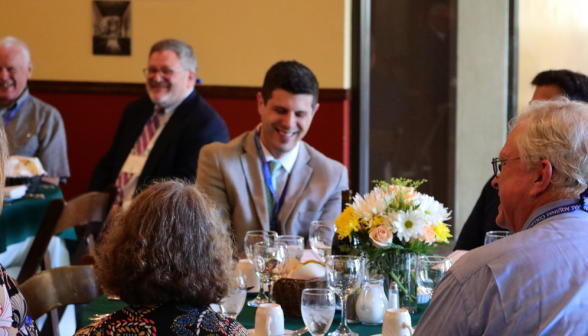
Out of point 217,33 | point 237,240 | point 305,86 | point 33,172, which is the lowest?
point 237,240

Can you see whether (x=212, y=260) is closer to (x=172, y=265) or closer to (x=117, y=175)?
(x=172, y=265)

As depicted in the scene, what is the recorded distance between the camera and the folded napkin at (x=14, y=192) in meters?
3.21

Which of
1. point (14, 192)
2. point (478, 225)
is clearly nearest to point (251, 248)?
point (478, 225)

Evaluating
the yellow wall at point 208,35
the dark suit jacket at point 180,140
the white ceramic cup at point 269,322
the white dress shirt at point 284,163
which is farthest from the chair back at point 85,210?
the yellow wall at point 208,35

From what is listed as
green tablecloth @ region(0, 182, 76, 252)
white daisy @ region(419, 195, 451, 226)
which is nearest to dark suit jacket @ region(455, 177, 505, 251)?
white daisy @ region(419, 195, 451, 226)

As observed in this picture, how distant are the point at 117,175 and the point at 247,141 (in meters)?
1.51

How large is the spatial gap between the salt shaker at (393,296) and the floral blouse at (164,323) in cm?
63

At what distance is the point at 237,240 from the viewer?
279cm

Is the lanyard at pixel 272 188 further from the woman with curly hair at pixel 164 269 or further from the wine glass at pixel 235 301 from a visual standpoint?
the woman with curly hair at pixel 164 269

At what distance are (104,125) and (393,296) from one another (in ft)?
13.0

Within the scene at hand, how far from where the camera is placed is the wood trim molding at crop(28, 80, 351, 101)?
4.81 m

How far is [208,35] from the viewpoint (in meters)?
4.98

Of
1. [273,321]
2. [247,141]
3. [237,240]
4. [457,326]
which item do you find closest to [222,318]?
[273,321]

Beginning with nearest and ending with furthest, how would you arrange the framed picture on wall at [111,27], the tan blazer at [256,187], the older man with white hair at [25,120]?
1. the tan blazer at [256,187]
2. the older man with white hair at [25,120]
3. the framed picture on wall at [111,27]
